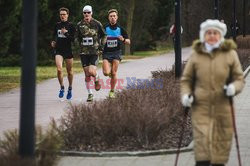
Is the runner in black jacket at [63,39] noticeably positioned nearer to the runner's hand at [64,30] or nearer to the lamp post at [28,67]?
the runner's hand at [64,30]

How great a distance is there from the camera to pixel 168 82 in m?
12.2

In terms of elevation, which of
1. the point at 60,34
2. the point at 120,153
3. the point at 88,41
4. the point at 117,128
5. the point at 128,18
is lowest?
the point at 120,153

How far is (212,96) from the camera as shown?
6.15 meters

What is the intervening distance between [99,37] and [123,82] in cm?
607

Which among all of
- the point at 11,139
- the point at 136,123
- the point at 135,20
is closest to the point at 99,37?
the point at 136,123

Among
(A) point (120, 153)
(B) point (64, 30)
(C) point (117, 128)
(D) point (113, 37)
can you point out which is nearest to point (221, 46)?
(A) point (120, 153)

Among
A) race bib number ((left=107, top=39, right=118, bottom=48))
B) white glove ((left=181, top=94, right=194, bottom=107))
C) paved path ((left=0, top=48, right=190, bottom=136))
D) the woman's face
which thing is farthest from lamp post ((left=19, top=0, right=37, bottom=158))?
race bib number ((left=107, top=39, right=118, bottom=48))

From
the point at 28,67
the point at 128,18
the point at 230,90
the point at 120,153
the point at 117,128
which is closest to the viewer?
the point at 28,67

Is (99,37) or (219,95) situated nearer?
(219,95)

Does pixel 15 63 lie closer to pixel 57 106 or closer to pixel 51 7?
pixel 51 7

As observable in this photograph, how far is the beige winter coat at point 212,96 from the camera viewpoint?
20.2 feet

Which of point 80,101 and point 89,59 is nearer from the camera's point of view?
point 89,59

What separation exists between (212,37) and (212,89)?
0.49m

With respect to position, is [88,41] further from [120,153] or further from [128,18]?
[128,18]
